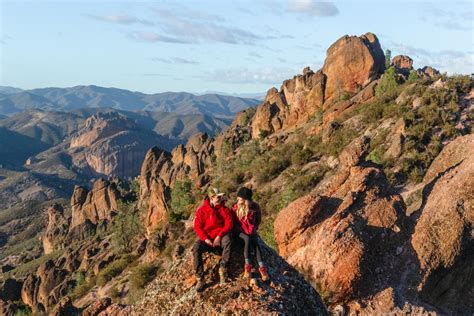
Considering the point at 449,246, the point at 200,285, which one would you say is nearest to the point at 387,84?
the point at 449,246

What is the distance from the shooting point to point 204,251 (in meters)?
11.1

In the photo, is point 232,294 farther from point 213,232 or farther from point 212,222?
point 212,222

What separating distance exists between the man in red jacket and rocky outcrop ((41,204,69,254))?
123 meters

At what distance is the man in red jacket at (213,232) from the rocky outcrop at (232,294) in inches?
11.1

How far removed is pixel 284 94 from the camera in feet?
332

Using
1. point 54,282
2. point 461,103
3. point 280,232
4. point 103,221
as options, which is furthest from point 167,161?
point 280,232

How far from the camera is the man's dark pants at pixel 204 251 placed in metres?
10.6

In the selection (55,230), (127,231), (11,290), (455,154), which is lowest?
(55,230)

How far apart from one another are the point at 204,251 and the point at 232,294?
4.65ft

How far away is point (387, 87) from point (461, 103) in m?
20.8

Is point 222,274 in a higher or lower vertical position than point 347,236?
higher

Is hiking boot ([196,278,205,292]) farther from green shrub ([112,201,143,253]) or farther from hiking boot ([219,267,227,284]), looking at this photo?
green shrub ([112,201,143,253])

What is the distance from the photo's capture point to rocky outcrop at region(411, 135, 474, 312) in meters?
17.9

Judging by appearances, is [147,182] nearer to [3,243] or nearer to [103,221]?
[103,221]
